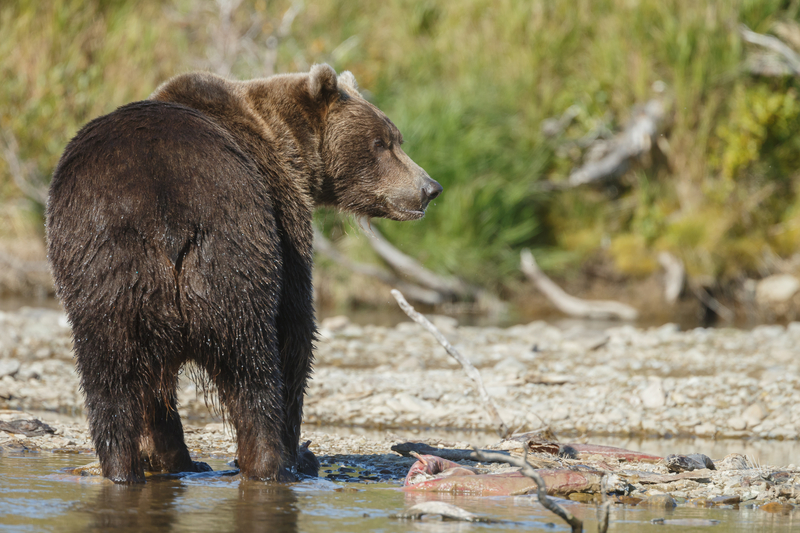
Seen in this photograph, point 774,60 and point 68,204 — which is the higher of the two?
point 774,60

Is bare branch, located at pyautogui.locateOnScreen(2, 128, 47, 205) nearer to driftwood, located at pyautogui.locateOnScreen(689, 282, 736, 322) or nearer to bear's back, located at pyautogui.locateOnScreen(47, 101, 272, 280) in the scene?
driftwood, located at pyautogui.locateOnScreen(689, 282, 736, 322)

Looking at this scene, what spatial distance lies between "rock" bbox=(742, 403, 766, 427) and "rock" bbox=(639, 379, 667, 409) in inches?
25.5

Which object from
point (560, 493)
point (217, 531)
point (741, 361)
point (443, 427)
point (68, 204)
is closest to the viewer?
point (217, 531)

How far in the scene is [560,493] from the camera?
4.61 metres

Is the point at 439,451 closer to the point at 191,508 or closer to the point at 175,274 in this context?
the point at 191,508

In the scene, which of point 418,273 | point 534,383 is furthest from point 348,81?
point 418,273

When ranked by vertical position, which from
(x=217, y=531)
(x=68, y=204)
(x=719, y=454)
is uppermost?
(x=68, y=204)

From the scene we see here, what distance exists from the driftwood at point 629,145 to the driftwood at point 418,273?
2709mm

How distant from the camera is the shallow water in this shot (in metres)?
3.74

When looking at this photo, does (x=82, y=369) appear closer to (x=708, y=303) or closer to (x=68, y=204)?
(x=68, y=204)

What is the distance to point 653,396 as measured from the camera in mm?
7680

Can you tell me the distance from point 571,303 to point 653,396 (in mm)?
7611

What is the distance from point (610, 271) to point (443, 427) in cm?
953

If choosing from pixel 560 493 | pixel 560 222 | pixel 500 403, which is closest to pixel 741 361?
pixel 500 403
